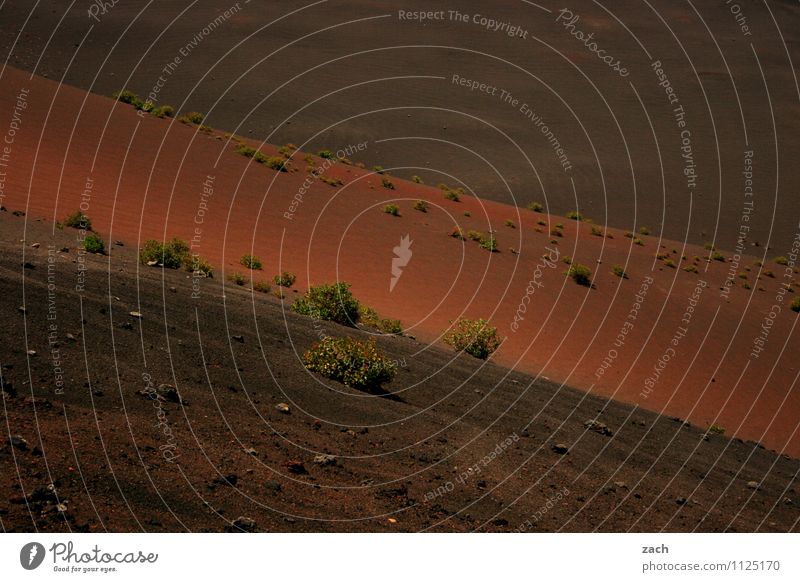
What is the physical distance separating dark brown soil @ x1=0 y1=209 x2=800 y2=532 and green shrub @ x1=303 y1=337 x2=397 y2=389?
1.05 feet

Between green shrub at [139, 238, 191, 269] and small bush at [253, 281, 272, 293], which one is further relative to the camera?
small bush at [253, 281, 272, 293]

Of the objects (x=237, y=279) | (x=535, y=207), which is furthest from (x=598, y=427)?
(x=535, y=207)

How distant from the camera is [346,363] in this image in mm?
14938

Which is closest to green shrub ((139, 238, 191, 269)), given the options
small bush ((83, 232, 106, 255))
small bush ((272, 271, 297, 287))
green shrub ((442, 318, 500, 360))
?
small bush ((83, 232, 106, 255))

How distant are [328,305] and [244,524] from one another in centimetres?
1183

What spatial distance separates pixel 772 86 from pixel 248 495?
104 metres

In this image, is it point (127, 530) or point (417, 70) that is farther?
point (417, 70)

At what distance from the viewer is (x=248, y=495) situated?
31.8 feet

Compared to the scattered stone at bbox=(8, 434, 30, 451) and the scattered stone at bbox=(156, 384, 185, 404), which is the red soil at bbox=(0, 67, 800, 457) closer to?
the scattered stone at bbox=(156, 384, 185, 404)

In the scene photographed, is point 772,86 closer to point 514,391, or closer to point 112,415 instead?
point 514,391

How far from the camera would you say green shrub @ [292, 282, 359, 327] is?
20422 mm

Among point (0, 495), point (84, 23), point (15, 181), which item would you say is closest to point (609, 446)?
point (0, 495)

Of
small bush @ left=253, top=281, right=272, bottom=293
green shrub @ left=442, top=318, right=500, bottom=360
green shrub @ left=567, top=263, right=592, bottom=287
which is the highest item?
green shrub @ left=567, top=263, right=592, bottom=287

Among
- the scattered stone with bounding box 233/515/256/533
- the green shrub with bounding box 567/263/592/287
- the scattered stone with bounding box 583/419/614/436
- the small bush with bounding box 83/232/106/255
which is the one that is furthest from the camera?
the green shrub with bounding box 567/263/592/287
